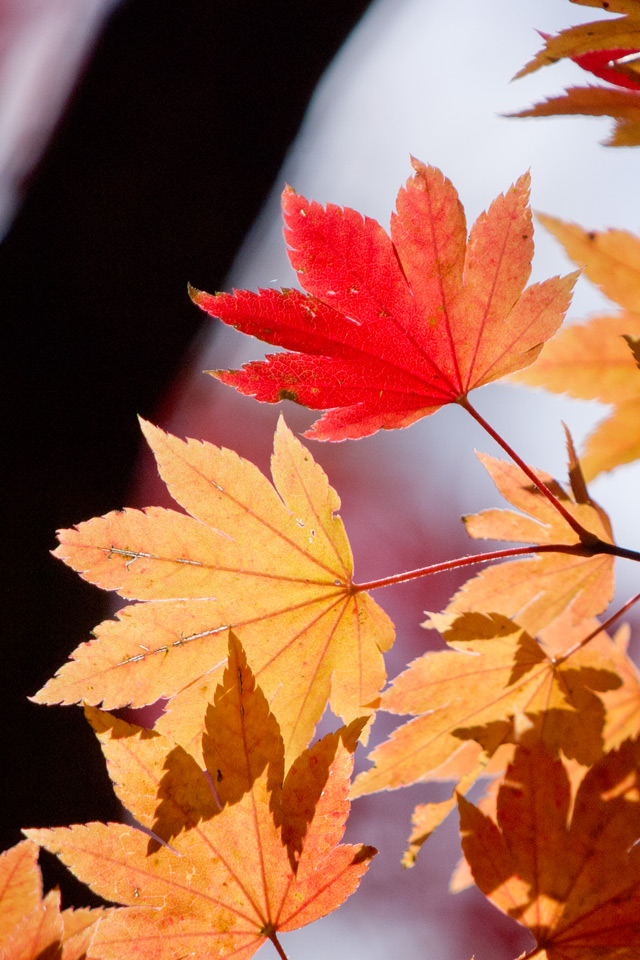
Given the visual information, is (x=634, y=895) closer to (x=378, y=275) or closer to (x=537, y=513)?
(x=537, y=513)

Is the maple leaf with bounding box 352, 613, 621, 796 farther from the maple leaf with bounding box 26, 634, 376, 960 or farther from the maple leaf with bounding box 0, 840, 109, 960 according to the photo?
the maple leaf with bounding box 0, 840, 109, 960

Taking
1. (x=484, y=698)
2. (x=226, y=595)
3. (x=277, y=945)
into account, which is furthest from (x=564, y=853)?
(x=226, y=595)

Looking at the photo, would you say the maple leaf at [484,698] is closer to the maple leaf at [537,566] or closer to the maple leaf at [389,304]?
the maple leaf at [537,566]

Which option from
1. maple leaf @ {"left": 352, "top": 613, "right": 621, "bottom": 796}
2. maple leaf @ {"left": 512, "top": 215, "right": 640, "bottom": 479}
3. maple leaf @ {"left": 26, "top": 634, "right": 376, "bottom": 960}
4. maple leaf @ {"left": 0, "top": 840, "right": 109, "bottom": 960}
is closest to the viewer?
maple leaf @ {"left": 26, "top": 634, "right": 376, "bottom": 960}

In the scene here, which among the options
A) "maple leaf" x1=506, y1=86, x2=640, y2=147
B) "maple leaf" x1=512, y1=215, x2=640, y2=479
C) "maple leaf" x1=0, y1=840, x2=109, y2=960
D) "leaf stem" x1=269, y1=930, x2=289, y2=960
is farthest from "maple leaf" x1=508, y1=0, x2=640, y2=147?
"maple leaf" x1=0, y1=840, x2=109, y2=960

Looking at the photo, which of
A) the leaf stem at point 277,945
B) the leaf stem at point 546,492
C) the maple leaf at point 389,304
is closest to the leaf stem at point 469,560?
the leaf stem at point 546,492
